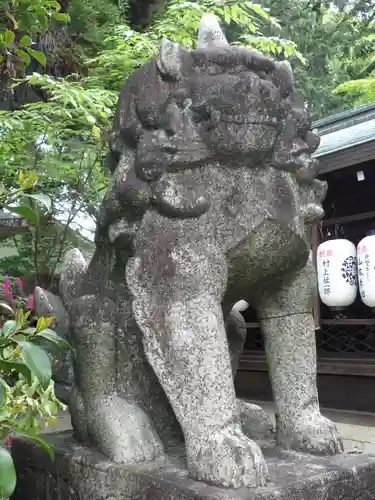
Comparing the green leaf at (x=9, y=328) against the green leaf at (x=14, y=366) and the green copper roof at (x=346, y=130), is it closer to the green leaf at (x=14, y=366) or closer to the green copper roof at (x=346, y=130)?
the green leaf at (x=14, y=366)

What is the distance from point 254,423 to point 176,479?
56cm

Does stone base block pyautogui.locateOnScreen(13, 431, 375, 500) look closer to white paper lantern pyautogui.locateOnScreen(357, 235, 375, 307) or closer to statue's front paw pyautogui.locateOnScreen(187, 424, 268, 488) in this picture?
statue's front paw pyautogui.locateOnScreen(187, 424, 268, 488)

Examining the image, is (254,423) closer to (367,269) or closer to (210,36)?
(210,36)

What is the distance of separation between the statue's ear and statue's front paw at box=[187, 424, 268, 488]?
856 mm

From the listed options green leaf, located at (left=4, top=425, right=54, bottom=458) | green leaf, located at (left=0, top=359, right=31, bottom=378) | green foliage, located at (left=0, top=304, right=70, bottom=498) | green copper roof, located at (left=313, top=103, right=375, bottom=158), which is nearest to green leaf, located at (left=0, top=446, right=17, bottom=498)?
green foliage, located at (left=0, top=304, right=70, bottom=498)

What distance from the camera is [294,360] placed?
61.3 inches

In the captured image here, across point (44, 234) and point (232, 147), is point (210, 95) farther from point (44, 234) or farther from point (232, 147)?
point (44, 234)

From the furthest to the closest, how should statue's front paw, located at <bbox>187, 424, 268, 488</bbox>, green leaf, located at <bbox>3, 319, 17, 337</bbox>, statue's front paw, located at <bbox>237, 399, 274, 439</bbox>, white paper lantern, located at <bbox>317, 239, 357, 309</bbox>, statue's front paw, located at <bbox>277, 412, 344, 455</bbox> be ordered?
white paper lantern, located at <bbox>317, 239, 357, 309</bbox> → statue's front paw, located at <bbox>237, 399, 274, 439</bbox> → statue's front paw, located at <bbox>277, 412, 344, 455</bbox> → green leaf, located at <bbox>3, 319, 17, 337</bbox> → statue's front paw, located at <bbox>187, 424, 268, 488</bbox>

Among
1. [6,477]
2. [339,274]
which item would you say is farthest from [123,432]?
[339,274]

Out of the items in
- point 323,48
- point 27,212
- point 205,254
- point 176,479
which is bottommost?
point 176,479

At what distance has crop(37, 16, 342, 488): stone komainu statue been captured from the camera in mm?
1359

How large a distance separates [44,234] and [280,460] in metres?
4.72

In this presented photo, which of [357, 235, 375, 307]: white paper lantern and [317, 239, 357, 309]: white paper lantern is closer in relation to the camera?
[357, 235, 375, 307]: white paper lantern

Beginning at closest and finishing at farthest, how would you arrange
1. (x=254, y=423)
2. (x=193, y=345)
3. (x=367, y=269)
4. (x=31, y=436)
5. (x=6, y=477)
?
1. (x=6, y=477)
2. (x=31, y=436)
3. (x=193, y=345)
4. (x=254, y=423)
5. (x=367, y=269)
